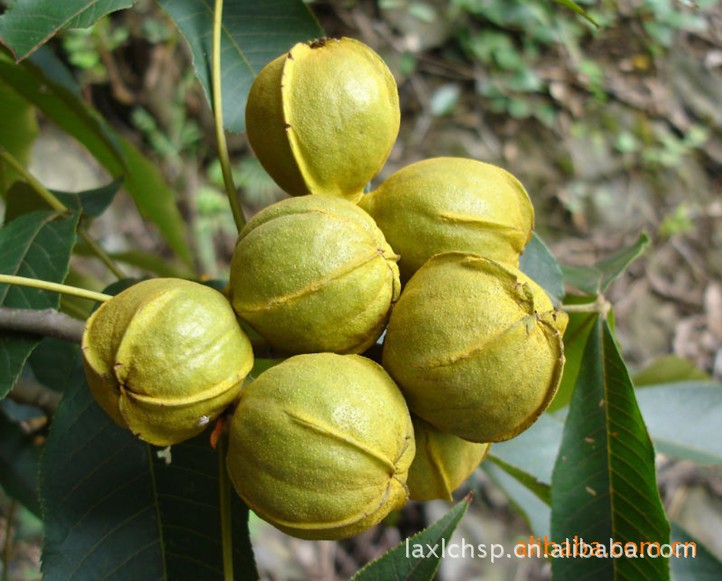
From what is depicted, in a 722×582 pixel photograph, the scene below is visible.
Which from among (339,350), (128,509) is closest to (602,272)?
(339,350)

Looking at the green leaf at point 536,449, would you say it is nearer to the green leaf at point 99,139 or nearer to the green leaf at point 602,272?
the green leaf at point 602,272

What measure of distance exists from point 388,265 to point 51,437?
0.82 m

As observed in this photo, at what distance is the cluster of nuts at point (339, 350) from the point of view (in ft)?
3.57

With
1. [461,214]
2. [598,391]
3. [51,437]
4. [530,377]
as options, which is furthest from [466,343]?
[51,437]

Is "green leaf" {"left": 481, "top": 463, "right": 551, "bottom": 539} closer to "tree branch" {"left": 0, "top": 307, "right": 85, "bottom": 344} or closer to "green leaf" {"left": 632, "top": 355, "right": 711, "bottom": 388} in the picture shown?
"green leaf" {"left": 632, "top": 355, "right": 711, "bottom": 388}

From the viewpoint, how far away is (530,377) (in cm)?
113

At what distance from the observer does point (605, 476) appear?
1.46 m

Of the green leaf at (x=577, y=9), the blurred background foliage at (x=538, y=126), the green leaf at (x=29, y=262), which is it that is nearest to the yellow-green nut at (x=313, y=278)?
the green leaf at (x=29, y=262)

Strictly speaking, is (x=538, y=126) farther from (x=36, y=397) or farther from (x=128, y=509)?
(x=128, y=509)

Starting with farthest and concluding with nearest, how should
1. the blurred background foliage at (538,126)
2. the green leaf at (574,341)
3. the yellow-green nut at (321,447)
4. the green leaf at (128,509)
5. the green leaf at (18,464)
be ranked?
→ the blurred background foliage at (538,126), the green leaf at (18,464), the green leaf at (574,341), the green leaf at (128,509), the yellow-green nut at (321,447)

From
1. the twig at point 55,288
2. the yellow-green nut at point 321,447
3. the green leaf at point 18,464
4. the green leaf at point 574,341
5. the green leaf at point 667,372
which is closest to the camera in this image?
the yellow-green nut at point 321,447

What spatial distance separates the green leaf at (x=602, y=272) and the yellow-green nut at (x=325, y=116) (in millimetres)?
660

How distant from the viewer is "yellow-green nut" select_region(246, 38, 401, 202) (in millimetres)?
1320

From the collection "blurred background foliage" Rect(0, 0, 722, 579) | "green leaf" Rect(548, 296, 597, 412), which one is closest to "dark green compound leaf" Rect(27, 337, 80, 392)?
"green leaf" Rect(548, 296, 597, 412)
